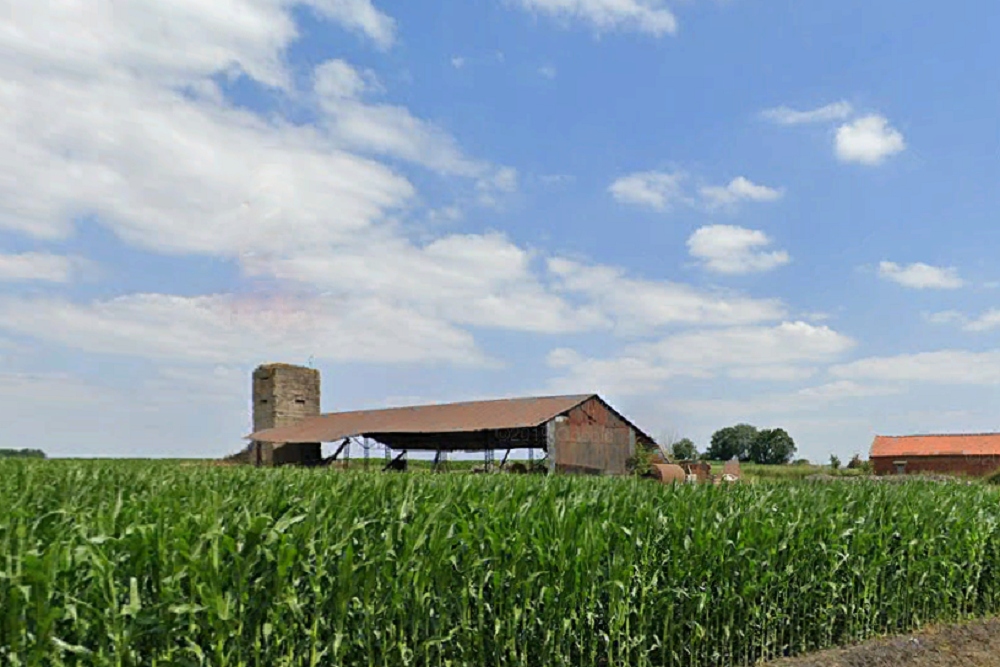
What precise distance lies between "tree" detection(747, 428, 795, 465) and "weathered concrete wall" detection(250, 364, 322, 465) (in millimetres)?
51411

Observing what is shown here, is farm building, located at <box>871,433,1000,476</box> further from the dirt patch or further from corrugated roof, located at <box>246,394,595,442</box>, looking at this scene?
the dirt patch

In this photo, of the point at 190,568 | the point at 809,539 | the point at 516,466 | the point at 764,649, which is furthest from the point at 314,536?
the point at 516,466

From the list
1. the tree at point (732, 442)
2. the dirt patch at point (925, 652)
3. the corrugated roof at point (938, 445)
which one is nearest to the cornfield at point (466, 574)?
the dirt patch at point (925, 652)

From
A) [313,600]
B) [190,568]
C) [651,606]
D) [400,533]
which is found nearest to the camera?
[190,568]

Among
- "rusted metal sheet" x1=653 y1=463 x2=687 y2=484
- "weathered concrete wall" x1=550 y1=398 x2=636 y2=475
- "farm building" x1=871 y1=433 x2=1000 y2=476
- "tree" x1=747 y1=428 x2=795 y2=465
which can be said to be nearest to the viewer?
"weathered concrete wall" x1=550 y1=398 x2=636 y2=475

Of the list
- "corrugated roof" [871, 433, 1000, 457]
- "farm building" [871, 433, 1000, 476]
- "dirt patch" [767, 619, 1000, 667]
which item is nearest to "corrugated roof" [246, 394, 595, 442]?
"dirt patch" [767, 619, 1000, 667]

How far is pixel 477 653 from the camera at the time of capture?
5648mm

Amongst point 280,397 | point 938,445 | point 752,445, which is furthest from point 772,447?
point 280,397

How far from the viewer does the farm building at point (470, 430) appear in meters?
28.0

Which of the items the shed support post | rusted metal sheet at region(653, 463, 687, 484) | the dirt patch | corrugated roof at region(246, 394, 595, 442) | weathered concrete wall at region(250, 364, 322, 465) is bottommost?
the dirt patch

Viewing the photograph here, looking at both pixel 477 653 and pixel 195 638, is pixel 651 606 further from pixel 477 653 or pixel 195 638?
pixel 195 638

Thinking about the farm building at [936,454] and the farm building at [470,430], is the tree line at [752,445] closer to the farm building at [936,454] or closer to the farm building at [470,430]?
the farm building at [936,454]

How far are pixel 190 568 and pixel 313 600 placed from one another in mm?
903

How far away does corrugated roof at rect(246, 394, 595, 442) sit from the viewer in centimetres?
2844
